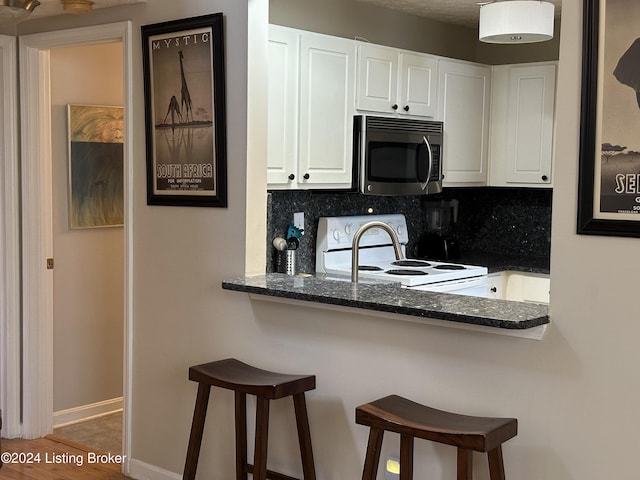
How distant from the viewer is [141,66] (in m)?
3.65

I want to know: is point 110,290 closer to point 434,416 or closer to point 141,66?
point 141,66

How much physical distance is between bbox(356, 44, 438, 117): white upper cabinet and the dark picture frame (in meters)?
1.04

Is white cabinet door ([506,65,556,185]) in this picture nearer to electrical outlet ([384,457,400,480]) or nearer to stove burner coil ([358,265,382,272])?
stove burner coil ([358,265,382,272])

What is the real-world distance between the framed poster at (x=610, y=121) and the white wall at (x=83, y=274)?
3032mm

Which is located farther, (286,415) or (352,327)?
(286,415)

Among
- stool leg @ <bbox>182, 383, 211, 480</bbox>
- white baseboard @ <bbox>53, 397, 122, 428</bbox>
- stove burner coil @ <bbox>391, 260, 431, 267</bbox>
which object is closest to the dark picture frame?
stool leg @ <bbox>182, 383, 211, 480</bbox>

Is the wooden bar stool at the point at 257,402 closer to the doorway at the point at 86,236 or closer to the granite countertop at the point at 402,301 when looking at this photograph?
the granite countertop at the point at 402,301

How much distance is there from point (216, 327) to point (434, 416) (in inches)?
47.5

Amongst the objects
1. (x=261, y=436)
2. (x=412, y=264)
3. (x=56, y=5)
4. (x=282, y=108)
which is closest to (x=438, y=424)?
(x=261, y=436)

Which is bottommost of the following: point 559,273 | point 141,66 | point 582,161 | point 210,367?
point 210,367

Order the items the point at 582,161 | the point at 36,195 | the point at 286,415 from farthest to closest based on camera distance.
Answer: the point at 36,195
the point at 286,415
the point at 582,161

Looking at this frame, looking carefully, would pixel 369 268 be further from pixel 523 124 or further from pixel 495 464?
pixel 495 464

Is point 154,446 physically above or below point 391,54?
below

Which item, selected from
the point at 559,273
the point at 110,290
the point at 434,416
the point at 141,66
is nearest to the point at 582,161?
the point at 559,273
